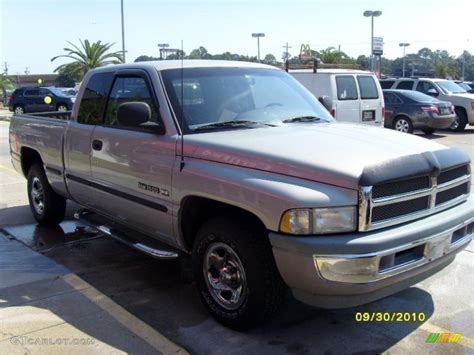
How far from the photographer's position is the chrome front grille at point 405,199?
3.10 metres

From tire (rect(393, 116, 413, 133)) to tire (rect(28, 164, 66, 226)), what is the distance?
1220cm

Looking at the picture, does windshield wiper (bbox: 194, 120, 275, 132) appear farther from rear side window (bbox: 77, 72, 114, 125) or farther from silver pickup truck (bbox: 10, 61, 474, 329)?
rear side window (bbox: 77, 72, 114, 125)

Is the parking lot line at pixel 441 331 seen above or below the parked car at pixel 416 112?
below

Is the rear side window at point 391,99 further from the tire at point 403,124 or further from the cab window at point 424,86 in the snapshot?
the cab window at point 424,86

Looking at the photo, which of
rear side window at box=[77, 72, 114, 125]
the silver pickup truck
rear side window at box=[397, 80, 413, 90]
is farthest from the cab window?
rear side window at box=[77, 72, 114, 125]

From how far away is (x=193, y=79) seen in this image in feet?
14.3

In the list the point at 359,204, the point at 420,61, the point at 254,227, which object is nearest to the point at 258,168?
the point at 254,227

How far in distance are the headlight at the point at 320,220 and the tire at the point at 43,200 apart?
395 cm

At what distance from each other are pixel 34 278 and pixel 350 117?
926 cm

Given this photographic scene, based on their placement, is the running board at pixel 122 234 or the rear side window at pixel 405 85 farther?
the rear side window at pixel 405 85

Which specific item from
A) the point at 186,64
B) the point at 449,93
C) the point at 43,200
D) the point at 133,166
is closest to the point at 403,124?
the point at 449,93

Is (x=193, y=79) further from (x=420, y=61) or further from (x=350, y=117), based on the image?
(x=420, y=61)

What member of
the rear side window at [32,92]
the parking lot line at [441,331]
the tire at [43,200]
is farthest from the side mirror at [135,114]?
the rear side window at [32,92]

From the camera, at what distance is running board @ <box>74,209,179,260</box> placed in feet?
13.7
